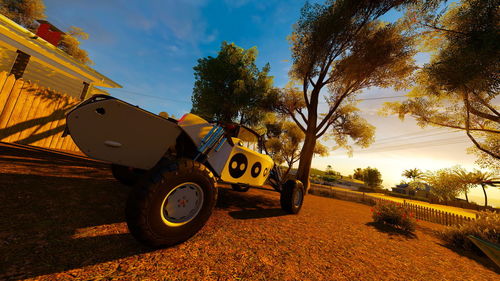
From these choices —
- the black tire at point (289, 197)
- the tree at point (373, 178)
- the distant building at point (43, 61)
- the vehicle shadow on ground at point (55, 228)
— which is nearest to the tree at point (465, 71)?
the black tire at point (289, 197)

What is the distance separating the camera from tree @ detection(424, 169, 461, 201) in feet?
26.6

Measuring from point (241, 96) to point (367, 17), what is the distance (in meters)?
8.83

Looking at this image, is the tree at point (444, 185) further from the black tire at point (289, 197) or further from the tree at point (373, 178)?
the tree at point (373, 178)

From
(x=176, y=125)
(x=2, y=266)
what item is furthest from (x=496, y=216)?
(x=2, y=266)

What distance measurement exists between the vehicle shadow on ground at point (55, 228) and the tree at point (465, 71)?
35.2 ft

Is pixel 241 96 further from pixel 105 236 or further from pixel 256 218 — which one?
pixel 105 236

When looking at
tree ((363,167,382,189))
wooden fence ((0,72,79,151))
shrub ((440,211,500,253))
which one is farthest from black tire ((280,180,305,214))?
tree ((363,167,382,189))

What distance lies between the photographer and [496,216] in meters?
4.90

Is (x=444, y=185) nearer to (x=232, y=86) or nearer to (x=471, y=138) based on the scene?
(x=471, y=138)

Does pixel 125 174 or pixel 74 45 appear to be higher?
pixel 74 45

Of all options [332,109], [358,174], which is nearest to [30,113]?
[332,109]

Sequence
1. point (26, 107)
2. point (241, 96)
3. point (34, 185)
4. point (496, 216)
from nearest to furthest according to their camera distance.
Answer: point (34, 185), point (496, 216), point (26, 107), point (241, 96)

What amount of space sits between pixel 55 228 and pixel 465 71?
37.3 feet

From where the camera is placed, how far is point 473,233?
14.3 ft
